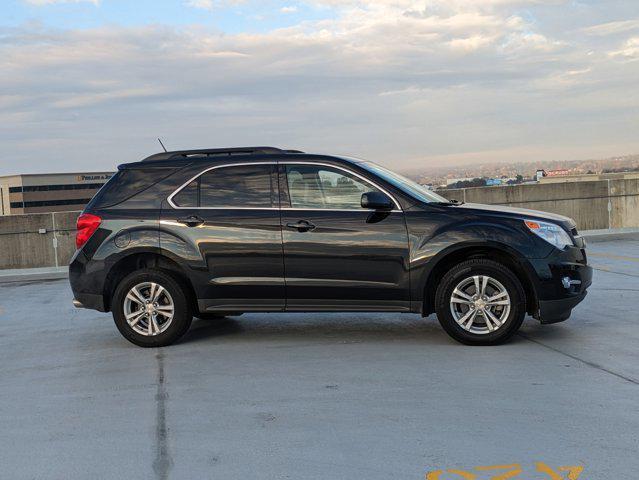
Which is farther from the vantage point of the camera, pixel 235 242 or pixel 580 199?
pixel 580 199

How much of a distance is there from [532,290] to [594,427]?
2512 mm

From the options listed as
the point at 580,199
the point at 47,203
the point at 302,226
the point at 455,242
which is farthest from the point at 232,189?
the point at 47,203

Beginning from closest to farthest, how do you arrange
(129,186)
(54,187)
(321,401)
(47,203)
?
(321,401) → (129,186) → (47,203) → (54,187)

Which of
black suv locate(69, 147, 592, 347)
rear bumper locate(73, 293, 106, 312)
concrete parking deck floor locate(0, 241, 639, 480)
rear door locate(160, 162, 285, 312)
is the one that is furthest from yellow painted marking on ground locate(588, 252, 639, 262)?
rear bumper locate(73, 293, 106, 312)

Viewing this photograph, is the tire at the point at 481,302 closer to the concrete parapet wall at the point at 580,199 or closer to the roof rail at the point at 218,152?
the roof rail at the point at 218,152

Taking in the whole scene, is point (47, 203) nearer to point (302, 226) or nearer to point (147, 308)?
point (147, 308)

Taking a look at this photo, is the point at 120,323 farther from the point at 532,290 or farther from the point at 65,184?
the point at 65,184

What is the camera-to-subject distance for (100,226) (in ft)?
25.0

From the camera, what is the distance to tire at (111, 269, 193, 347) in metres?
7.47

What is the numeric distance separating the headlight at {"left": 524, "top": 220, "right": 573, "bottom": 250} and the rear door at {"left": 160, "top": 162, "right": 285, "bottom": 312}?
88.8 inches

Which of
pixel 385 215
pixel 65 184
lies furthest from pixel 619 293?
→ pixel 65 184

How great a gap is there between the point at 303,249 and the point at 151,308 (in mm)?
1521

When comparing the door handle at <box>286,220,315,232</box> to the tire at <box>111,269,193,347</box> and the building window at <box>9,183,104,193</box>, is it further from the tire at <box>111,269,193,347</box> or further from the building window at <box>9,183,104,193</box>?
the building window at <box>9,183,104,193</box>

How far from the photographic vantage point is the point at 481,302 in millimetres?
7113
